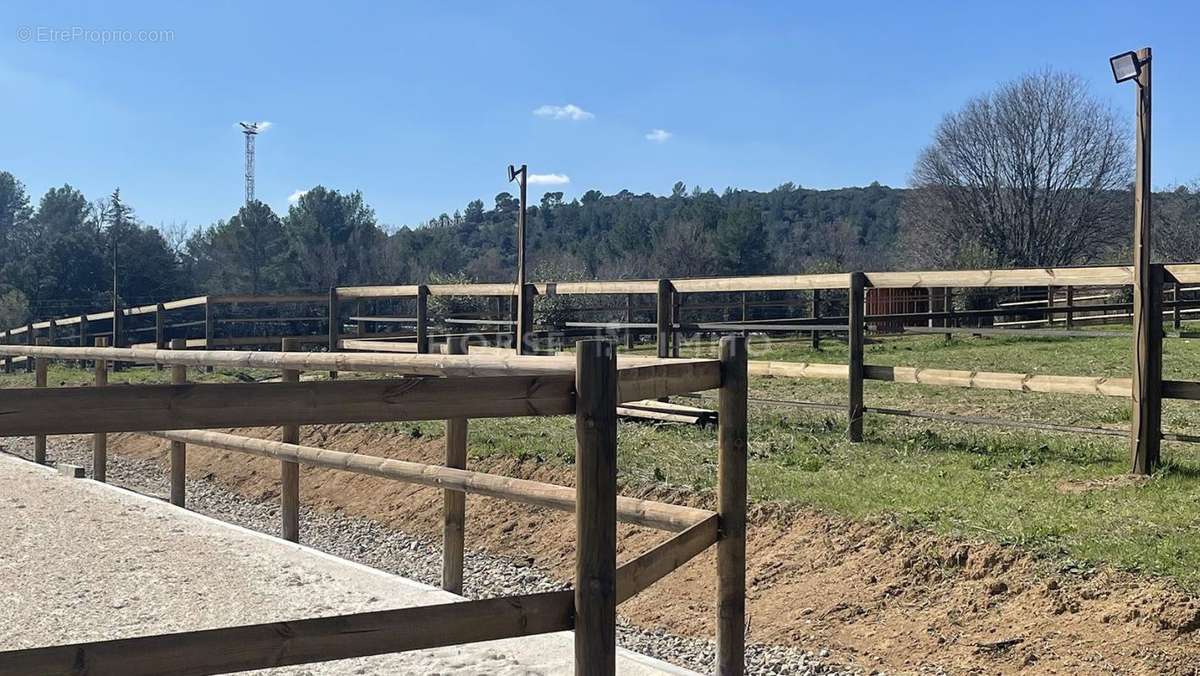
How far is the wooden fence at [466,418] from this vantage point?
208 cm

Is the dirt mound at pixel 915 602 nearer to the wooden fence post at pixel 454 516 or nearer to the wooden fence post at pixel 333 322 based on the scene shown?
the wooden fence post at pixel 454 516

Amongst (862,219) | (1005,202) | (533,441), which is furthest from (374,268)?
(862,219)

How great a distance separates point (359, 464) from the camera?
524cm

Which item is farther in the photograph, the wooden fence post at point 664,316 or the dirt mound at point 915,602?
the wooden fence post at point 664,316

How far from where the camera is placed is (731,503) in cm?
349

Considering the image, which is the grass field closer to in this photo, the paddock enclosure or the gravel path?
the paddock enclosure

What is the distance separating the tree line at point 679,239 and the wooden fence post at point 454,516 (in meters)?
20.4

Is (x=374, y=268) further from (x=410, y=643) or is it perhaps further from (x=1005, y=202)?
(x=410, y=643)

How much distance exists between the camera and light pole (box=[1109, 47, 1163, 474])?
19.4 feet

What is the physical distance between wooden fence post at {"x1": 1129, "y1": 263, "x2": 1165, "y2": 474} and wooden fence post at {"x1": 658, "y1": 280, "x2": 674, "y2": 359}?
13.0 feet

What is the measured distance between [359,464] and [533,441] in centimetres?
270

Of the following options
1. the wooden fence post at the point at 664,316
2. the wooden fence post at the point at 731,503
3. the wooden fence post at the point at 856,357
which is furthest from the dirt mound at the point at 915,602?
the wooden fence post at the point at 664,316

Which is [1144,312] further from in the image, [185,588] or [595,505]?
[185,588]

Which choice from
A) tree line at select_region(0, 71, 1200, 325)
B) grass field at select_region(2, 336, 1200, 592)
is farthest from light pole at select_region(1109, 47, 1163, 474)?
tree line at select_region(0, 71, 1200, 325)
